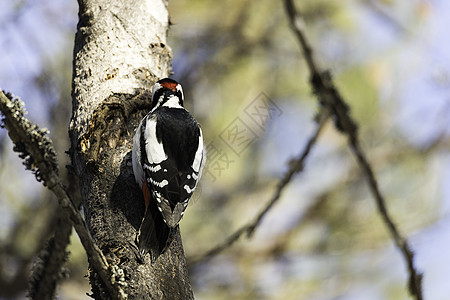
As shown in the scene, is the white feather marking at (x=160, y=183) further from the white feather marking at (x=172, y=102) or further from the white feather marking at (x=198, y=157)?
the white feather marking at (x=172, y=102)

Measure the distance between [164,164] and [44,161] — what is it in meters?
0.74

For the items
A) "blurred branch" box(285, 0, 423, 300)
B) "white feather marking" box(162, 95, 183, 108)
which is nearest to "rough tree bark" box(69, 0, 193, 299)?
"white feather marking" box(162, 95, 183, 108)

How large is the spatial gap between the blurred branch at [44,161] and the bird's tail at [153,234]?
0.18 metres

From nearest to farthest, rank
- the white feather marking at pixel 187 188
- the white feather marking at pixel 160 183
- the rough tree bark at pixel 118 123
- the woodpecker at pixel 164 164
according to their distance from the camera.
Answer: the rough tree bark at pixel 118 123
the woodpecker at pixel 164 164
the white feather marking at pixel 160 183
the white feather marking at pixel 187 188

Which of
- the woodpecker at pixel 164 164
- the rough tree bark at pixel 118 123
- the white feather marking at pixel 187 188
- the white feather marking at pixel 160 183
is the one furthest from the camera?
the white feather marking at pixel 187 188

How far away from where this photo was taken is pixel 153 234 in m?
1.76

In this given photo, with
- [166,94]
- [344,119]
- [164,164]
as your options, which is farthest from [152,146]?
[344,119]

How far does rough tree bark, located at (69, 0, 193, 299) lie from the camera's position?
1.71m

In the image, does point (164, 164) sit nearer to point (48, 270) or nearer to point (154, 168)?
point (154, 168)

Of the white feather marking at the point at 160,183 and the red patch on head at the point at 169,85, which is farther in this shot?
the red patch on head at the point at 169,85

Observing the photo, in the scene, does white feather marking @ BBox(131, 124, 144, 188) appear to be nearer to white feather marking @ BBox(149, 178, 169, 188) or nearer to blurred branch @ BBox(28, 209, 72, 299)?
white feather marking @ BBox(149, 178, 169, 188)

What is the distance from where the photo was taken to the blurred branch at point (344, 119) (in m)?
1.40

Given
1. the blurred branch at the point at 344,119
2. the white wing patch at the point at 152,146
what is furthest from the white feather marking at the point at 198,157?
the blurred branch at the point at 344,119

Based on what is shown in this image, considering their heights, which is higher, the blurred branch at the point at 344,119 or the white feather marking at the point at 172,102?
the white feather marking at the point at 172,102
